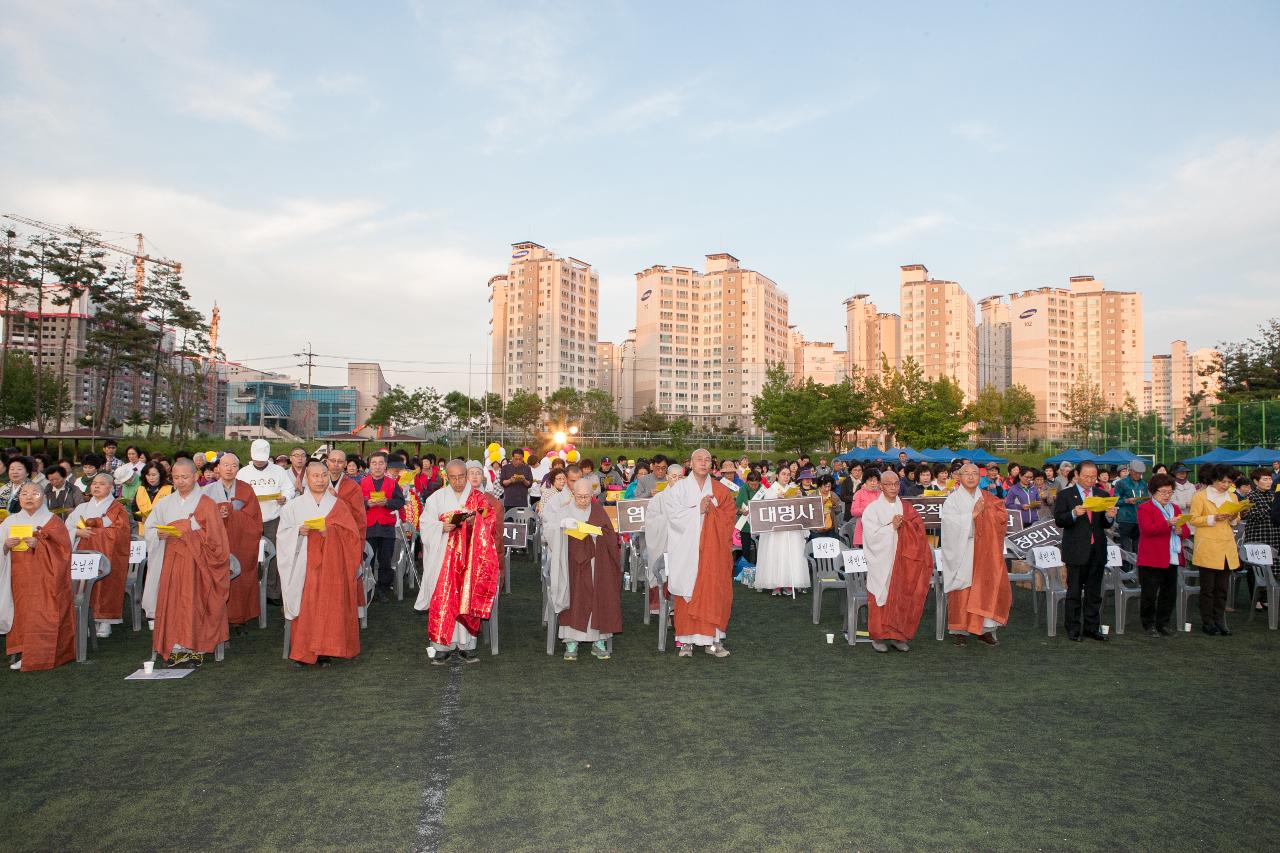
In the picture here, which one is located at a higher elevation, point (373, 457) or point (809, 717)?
point (373, 457)

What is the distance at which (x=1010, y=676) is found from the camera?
23.3 feet

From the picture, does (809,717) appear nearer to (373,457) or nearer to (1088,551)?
(1088,551)

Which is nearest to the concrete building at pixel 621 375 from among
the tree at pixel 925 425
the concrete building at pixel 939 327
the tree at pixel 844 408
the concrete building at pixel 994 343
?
the concrete building at pixel 939 327

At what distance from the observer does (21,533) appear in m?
6.85

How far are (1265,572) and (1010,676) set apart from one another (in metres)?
4.21

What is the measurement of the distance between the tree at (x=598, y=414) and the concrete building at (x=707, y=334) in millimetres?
31457

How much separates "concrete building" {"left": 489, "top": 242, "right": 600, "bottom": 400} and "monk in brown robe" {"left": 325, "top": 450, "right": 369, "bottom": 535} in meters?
101

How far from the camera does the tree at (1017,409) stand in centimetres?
7469

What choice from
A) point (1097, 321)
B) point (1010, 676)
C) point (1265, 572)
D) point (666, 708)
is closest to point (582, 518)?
point (666, 708)

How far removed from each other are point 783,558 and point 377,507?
17.3 ft

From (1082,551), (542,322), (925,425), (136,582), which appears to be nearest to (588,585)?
(1082,551)

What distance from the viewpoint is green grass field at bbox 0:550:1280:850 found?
4.18 m

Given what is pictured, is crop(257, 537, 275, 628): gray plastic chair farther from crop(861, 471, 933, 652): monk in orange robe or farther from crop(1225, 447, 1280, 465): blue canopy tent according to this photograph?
crop(1225, 447, 1280, 465): blue canopy tent

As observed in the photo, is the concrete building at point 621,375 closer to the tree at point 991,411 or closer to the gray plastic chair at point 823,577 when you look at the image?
the tree at point 991,411
